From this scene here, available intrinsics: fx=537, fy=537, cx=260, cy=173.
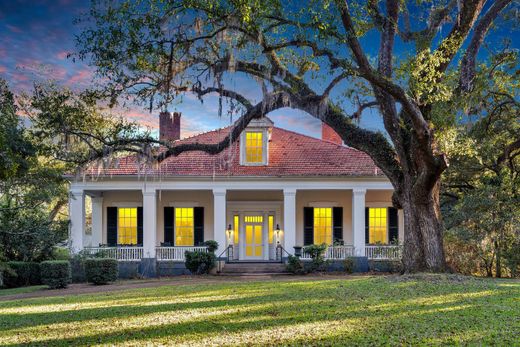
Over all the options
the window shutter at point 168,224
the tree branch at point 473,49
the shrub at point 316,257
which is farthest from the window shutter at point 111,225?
the tree branch at point 473,49

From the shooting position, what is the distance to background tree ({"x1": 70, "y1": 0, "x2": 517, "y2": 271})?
1056 centimetres

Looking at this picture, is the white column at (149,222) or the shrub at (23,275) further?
the white column at (149,222)

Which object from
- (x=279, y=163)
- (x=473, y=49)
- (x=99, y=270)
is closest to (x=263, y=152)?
(x=279, y=163)

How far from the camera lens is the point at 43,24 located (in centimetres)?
1411

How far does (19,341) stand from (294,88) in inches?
336

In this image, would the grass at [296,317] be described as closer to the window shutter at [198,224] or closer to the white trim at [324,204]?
the window shutter at [198,224]

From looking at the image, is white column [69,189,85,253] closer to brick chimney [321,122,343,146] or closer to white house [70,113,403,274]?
white house [70,113,403,274]

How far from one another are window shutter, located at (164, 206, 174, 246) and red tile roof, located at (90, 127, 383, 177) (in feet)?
7.91

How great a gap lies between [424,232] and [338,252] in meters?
9.87

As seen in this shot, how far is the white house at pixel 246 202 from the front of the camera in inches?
901

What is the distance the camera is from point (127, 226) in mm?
24625

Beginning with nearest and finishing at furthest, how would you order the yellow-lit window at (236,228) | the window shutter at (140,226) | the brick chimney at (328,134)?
the window shutter at (140,226) → the yellow-lit window at (236,228) → the brick chimney at (328,134)

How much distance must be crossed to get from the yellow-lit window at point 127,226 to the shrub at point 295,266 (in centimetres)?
744

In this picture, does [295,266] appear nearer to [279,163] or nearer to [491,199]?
[279,163]
